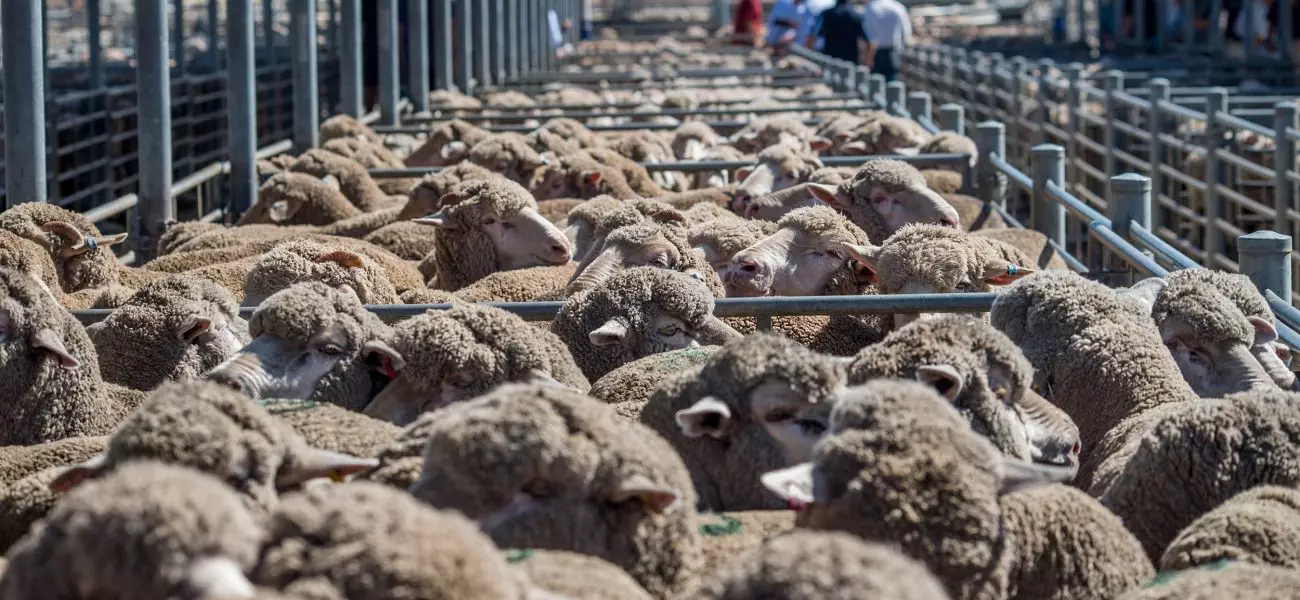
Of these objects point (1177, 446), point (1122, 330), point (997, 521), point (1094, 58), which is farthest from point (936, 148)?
point (1094, 58)

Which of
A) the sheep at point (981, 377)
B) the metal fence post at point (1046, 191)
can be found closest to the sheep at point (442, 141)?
the metal fence post at point (1046, 191)

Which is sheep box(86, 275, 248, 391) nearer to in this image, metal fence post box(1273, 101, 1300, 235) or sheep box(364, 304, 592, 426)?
sheep box(364, 304, 592, 426)

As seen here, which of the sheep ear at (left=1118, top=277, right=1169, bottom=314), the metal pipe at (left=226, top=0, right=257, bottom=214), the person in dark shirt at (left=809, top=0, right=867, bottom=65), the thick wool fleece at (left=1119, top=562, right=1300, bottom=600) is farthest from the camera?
the person in dark shirt at (left=809, top=0, right=867, bottom=65)

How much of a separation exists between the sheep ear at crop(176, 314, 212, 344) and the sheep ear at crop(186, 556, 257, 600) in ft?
8.48

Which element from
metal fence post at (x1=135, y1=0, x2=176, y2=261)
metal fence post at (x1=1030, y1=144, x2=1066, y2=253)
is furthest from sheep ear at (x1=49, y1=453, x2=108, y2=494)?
metal fence post at (x1=135, y1=0, x2=176, y2=261)

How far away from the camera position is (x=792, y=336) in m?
5.38

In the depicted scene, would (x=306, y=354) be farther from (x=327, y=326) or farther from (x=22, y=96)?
(x=22, y=96)

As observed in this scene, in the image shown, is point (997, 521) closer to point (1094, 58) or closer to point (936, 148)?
point (936, 148)

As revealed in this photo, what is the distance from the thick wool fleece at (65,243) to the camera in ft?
19.5

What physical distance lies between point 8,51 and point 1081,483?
419 cm

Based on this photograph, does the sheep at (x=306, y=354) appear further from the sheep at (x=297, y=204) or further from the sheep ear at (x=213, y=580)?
the sheep at (x=297, y=204)

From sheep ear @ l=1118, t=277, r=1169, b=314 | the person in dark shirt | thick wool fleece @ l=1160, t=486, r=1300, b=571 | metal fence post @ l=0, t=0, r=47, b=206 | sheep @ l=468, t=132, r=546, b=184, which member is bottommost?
thick wool fleece @ l=1160, t=486, r=1300, b=571

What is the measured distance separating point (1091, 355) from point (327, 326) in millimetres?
1729

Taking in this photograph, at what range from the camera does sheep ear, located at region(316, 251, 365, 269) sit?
18.0 feet
